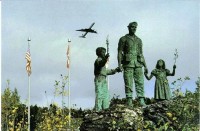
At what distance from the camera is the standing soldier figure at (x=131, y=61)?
16250 mm

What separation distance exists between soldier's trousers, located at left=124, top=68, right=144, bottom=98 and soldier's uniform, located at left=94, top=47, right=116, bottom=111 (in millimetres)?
460

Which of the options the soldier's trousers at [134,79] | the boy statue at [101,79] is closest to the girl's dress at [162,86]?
the soldier's trousers at [134,79]

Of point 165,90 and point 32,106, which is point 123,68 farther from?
point 32,106

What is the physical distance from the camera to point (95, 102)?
16000 mm

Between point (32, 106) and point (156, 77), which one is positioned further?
point (32, 106)

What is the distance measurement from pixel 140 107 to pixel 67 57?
375 inches

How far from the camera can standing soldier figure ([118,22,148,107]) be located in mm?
16250

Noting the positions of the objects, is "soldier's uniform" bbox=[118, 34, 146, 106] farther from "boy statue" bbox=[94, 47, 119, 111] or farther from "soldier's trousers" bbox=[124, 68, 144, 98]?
"boy statue" bbox=[94, 47, 119, 111]

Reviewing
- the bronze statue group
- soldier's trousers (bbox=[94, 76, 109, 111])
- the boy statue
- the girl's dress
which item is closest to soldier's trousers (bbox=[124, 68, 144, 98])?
the bronze statue group

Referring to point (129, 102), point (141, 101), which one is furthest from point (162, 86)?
point (129, 102)

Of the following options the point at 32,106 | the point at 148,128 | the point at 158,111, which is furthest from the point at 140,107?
the point at 32,106

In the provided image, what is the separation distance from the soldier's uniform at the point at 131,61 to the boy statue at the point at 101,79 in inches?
17.1

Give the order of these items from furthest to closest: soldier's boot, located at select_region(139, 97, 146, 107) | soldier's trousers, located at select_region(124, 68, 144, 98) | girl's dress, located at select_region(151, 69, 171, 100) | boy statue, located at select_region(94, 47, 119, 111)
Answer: girl's dress, located at select_region(151, 69, 171, 100)
soldier's boot, located at select_region(139, 97, 146, 107)
soldier's trousers, located at select_region(124, 68, 144, 98)
boy statue, located at select_region(94, 47, 119, 111)

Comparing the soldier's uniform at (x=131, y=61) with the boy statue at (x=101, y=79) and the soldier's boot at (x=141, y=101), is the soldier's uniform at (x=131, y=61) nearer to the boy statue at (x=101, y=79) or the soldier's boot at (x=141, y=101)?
the soldier's boot at (x=141, y=101)
